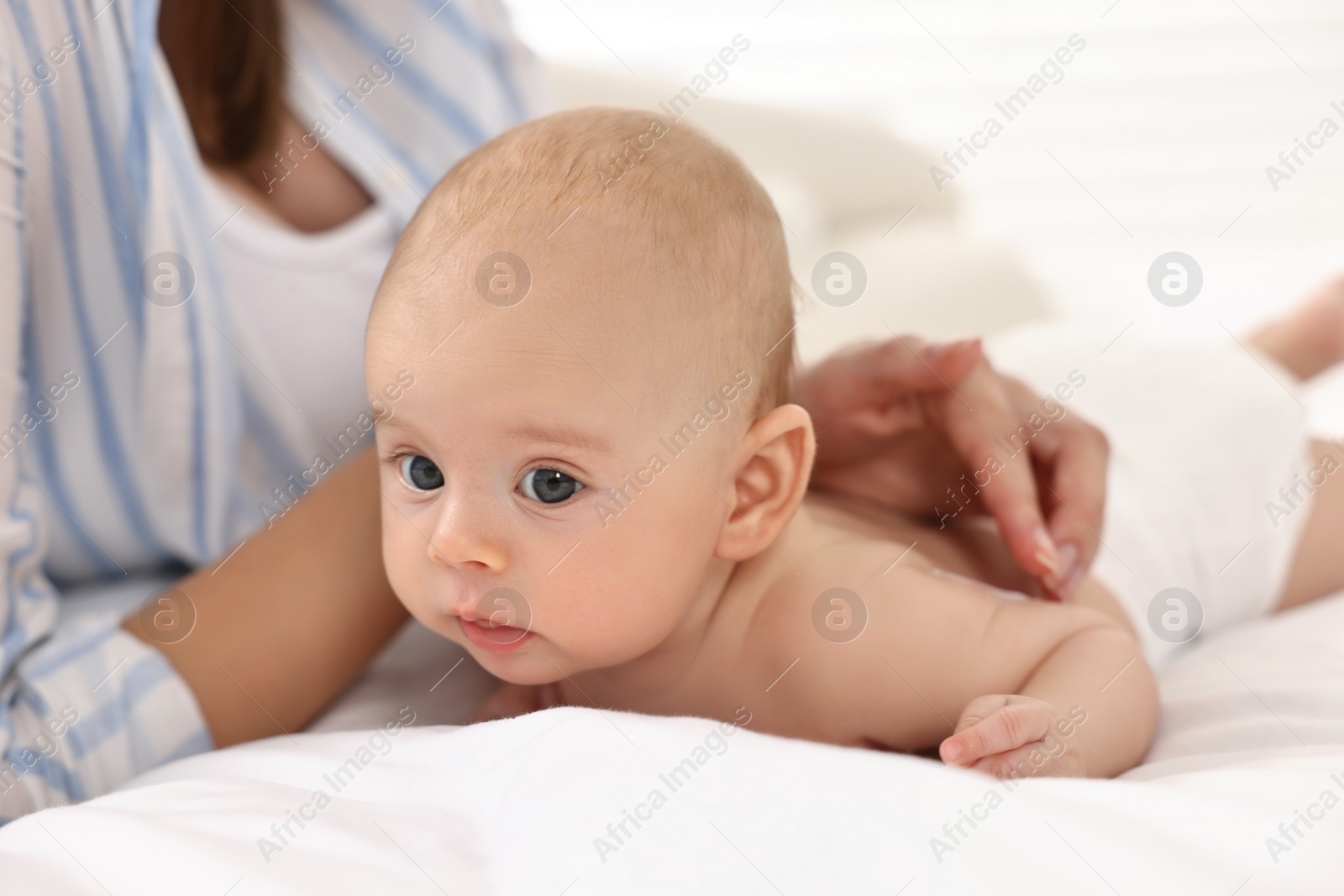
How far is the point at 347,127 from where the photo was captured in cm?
113

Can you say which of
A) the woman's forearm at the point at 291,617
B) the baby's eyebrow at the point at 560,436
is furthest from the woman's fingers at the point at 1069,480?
the woman's forearm at the point at 291,617

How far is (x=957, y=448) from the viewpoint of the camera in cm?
91

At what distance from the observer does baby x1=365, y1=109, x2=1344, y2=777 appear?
665 millimetres

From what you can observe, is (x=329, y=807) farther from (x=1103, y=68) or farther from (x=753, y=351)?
(x=1103, y=68)

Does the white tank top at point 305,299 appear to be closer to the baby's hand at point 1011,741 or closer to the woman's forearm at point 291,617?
the woman's forearm at point 291,617

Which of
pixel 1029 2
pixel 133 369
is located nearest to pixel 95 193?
pixel 133 369

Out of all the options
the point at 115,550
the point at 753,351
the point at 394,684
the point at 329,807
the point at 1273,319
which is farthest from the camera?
the point at 1273,319

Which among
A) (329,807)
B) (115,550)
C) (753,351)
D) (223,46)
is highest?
(753,351)

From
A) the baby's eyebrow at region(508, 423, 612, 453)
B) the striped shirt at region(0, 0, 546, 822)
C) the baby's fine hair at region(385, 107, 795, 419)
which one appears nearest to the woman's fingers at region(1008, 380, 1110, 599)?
the baby's fine hair at region(385, 107, 795, 419)

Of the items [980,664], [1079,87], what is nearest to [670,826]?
[980,664]

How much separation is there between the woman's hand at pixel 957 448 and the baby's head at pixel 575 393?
0.20m

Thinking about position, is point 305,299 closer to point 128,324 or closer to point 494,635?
point 128,324

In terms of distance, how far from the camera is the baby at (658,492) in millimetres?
665

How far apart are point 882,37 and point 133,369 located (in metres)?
1.63
